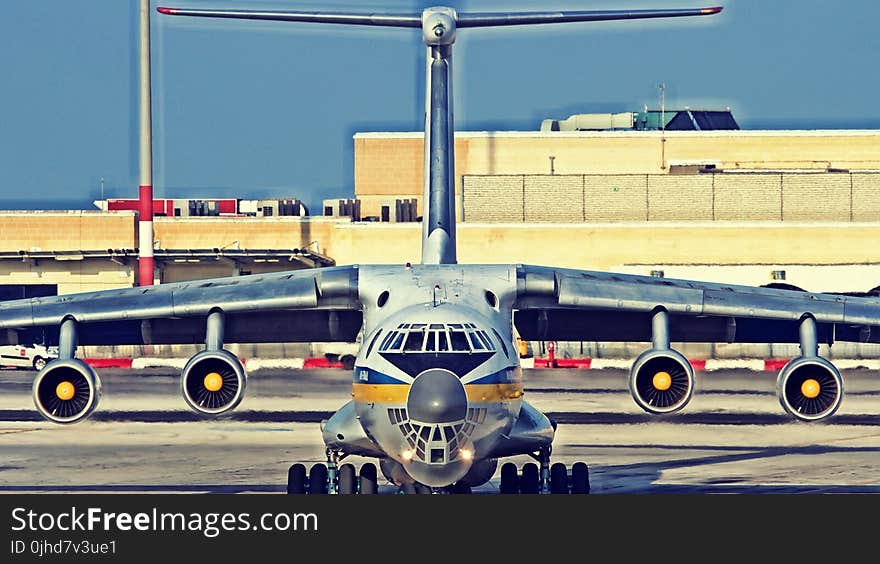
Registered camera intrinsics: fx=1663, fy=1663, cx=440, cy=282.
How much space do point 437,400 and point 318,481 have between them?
15.7ft

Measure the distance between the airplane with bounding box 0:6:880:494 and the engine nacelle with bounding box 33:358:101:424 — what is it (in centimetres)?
2

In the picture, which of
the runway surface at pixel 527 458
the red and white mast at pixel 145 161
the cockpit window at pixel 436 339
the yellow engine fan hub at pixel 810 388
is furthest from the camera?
the red and white mast at pixel 145 161

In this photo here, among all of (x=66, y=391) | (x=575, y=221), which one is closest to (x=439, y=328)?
(x=66, y=391)

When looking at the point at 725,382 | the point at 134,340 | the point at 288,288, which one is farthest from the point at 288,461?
the point at 725,382

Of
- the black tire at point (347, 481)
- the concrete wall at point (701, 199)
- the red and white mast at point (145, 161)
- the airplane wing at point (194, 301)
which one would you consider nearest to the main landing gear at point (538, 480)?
the black tire at point (347, 481)

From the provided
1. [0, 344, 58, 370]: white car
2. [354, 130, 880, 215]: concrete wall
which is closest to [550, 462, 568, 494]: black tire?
[0, 344, 58, 370]: white car

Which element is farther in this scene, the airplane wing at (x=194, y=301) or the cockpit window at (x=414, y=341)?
the airplane wing at (x=194, y=301)

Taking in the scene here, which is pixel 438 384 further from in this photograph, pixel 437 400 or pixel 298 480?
pixel 298 480

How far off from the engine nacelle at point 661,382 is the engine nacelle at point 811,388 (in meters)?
1.42

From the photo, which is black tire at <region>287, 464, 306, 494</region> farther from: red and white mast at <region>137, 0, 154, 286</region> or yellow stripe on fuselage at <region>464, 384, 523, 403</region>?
red and white mast at <region>137, 0, 154, 286</region>

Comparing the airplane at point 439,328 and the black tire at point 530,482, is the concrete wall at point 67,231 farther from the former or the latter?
the black tire at point 530,482

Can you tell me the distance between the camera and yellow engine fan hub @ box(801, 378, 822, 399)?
74.1 ft

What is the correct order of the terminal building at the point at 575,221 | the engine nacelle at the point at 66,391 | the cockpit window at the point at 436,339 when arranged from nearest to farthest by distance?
the cockpit window at the point at 436,339 < the engine nacelle at the point at 66,391 < the terminal building at the point at 575,221

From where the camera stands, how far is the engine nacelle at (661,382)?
875 inches
